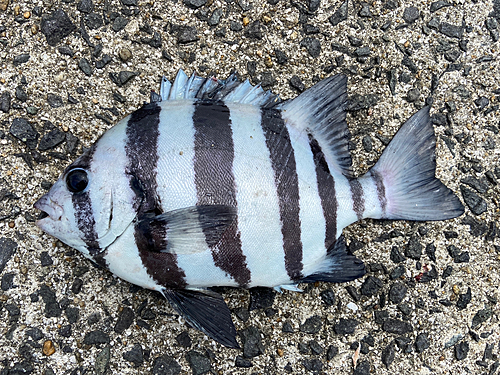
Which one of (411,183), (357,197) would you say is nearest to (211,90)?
(357,197)

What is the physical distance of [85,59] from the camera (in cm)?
204

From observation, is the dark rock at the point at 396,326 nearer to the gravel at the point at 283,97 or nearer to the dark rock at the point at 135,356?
the gravel at the point at 283,97

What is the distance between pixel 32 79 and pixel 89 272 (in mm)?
1006

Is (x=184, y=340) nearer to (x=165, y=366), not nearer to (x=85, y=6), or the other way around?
(x=165, y=366)

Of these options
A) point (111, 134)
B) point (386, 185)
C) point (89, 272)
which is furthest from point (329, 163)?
point (89, 272)

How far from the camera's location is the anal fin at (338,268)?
1810 millimetres

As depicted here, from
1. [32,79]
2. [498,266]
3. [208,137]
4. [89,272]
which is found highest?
[32,79]

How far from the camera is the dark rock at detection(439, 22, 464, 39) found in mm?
2184

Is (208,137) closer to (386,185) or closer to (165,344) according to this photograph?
(386,185)

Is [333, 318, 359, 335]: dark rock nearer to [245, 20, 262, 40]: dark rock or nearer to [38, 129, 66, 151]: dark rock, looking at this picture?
[245, 20, 262, 40]: dark rock

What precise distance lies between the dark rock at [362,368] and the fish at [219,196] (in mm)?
543

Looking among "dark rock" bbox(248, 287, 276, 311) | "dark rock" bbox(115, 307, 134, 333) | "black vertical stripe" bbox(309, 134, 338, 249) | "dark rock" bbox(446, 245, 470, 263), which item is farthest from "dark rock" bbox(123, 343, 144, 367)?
"dark rock" bbox(446, 245, 470, 263)

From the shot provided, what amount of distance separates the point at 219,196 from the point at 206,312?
54cm

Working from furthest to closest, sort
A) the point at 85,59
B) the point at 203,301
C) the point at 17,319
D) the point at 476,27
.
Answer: the point at 476,27 < the point at 85,59 < the point at 17,319 < the point at 203,301
